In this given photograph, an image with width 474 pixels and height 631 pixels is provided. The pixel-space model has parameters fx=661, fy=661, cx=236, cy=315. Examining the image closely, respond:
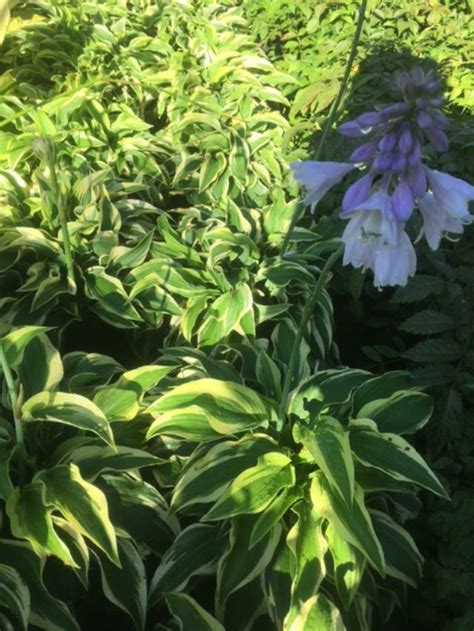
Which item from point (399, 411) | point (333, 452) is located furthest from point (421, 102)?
point (399, 411)

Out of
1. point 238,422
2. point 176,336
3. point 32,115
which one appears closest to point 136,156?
point 32,115

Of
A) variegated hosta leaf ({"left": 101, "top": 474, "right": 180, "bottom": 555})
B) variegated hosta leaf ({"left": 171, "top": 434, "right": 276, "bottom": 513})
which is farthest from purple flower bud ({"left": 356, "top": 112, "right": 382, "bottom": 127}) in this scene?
variegated hosta leaf ({"left": 101, "top": 474, "right": 180, "bottom": 555})

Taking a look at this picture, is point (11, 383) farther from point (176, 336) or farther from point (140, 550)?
point (176, 336)

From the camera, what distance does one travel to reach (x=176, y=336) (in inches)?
94.5

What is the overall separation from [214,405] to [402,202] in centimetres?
79

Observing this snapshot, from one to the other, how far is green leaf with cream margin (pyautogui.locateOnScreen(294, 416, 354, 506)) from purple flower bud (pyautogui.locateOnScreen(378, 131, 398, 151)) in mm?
739

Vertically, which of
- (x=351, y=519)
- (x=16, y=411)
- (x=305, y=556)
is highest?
(x=16, y=411)

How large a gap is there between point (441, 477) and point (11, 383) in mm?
1226

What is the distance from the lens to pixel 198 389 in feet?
5.74

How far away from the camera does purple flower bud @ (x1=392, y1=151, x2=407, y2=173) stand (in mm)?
1139

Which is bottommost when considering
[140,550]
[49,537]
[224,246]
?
[140,550]

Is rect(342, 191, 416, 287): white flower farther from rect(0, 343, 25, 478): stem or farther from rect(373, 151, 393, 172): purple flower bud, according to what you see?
rect(0, 343, 25, 478): stem

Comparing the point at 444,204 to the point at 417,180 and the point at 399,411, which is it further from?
the point at 399,411

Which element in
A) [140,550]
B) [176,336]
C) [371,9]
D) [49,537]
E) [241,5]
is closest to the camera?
[49,537]
